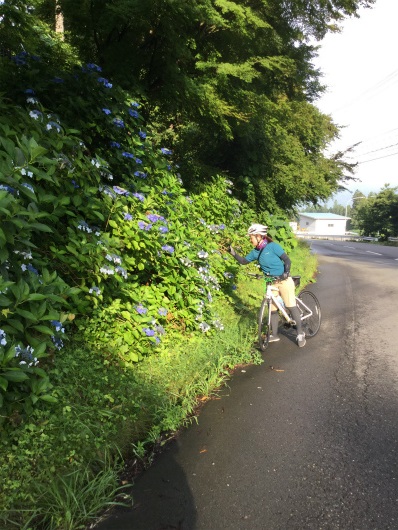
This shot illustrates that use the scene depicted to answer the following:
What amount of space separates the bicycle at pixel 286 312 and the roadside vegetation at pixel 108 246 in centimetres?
28

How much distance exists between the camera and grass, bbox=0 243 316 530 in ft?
8.39

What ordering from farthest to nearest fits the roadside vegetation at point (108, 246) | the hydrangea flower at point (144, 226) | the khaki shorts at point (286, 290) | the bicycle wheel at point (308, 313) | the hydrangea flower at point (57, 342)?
the bicycle wheel at point (308, 313) < the khaki shorts at point (286, 290) < the hydrangea flower at point (144, 226) < the hydrangea flower at point (57, 342) < the roadside vegetation at point (108, 246)

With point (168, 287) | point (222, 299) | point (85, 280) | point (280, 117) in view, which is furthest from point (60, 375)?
point (280, 117)

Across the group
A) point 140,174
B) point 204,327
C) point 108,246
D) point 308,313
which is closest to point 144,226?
point 108,246

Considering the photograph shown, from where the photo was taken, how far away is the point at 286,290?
19.6ft

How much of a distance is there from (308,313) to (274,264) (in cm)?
116

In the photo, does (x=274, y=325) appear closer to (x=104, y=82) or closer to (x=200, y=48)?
(x=104, y=82)

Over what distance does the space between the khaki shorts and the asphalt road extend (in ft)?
2.83

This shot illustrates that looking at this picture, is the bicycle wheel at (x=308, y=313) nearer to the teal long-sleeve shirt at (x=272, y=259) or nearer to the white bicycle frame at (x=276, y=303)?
the white bicycle frame at (x=276, y=303)

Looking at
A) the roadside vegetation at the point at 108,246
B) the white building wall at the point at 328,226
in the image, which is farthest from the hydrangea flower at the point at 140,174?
the white building wall at the point at 328,226

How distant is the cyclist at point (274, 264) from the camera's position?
226 inches

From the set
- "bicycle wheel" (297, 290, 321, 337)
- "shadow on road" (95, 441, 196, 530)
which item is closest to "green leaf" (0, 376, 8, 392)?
"shadow on road" (95, 441, 196, 530)

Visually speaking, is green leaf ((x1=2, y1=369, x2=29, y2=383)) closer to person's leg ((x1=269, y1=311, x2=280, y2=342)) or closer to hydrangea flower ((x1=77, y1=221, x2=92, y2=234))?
hydrangea flower ((x1=77, y1=221, x2=92, y2=234))

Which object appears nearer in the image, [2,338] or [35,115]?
[2,338]
